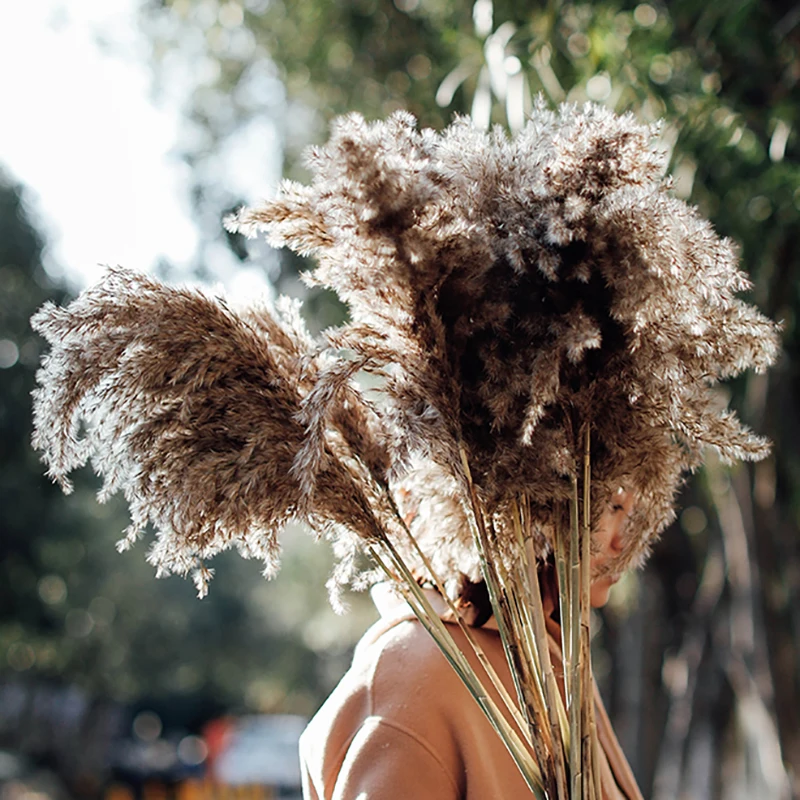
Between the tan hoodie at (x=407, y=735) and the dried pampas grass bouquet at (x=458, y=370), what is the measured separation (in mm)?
158

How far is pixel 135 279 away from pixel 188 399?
25 cm

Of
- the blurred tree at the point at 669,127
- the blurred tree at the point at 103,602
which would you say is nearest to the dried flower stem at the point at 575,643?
the blurred tree at the point at 669,127

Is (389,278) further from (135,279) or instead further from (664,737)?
(664,737)

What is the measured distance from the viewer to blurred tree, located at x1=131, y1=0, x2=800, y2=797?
15.9ft

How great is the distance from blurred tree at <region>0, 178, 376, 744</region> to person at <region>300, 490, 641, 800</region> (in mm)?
7277

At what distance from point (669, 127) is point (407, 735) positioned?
358 centimetres

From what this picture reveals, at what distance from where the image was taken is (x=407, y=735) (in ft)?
6.14

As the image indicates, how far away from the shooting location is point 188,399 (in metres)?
1.74

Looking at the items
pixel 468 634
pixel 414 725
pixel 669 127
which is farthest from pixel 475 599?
pixel 669 127

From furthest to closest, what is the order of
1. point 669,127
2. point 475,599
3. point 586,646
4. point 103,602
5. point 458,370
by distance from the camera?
point 103,602, point 669,127, point 475,599, point 586,646, point 458,370

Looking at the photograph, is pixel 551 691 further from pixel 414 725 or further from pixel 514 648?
pixel 414 725

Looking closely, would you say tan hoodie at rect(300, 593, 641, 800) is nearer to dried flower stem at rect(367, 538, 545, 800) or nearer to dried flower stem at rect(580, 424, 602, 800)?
dried flower stem at rect(367, 538, 545, 800)

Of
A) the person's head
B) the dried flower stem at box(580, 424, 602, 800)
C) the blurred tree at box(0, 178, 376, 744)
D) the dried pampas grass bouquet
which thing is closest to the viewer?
the dried pampas grass bouquet

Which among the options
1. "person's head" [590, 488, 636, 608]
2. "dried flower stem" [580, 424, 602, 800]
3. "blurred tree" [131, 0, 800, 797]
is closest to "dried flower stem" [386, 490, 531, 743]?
"dried flower stem" [580, 424, 602, 800]
